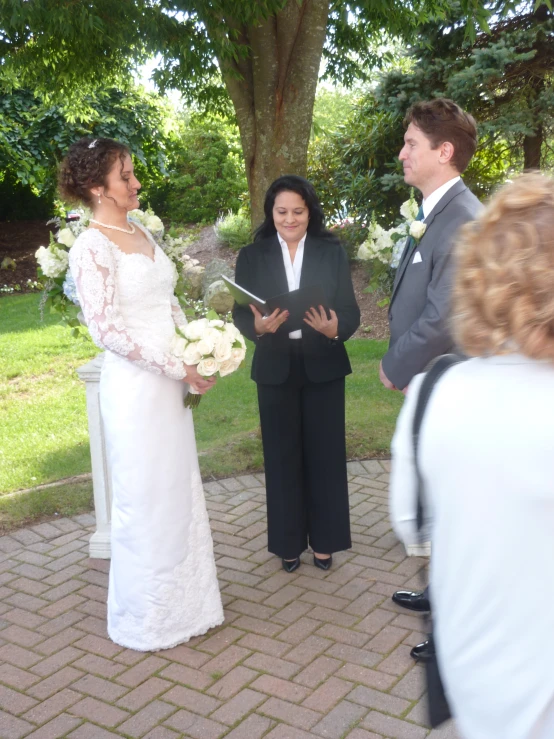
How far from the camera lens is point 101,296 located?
3.61 meters

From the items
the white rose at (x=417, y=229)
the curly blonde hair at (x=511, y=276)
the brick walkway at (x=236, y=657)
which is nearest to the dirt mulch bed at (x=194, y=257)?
the brick walkway at (x=236, y=657)

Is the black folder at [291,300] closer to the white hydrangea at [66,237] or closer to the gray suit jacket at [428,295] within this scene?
the gray suit jacket at [428,295]

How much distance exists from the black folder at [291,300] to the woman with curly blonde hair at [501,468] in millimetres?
2458

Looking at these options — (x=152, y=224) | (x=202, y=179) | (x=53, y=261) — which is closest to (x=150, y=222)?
(x=152, y=224)

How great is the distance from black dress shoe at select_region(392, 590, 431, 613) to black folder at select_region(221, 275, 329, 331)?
1617 mm

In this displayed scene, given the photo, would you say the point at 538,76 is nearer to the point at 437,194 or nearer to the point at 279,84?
the point at 279,84

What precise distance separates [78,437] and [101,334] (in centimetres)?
423

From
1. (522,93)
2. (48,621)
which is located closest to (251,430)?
(48,621)

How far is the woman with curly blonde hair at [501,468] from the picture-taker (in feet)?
4.75

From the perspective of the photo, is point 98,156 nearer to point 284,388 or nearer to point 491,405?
point 284,388

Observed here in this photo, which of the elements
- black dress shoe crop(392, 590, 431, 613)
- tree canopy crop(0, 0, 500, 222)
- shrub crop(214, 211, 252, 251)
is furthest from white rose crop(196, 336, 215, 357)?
shrub crop(214, 211, 252, 251)

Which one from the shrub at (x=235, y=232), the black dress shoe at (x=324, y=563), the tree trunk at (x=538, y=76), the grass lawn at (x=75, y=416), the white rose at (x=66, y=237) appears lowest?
the black dress shoe at (x=324, y=563)

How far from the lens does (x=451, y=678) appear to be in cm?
167

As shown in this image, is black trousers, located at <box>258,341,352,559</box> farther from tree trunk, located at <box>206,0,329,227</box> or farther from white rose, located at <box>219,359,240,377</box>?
tree trunk, located at <box>206,0,329,227</box>
